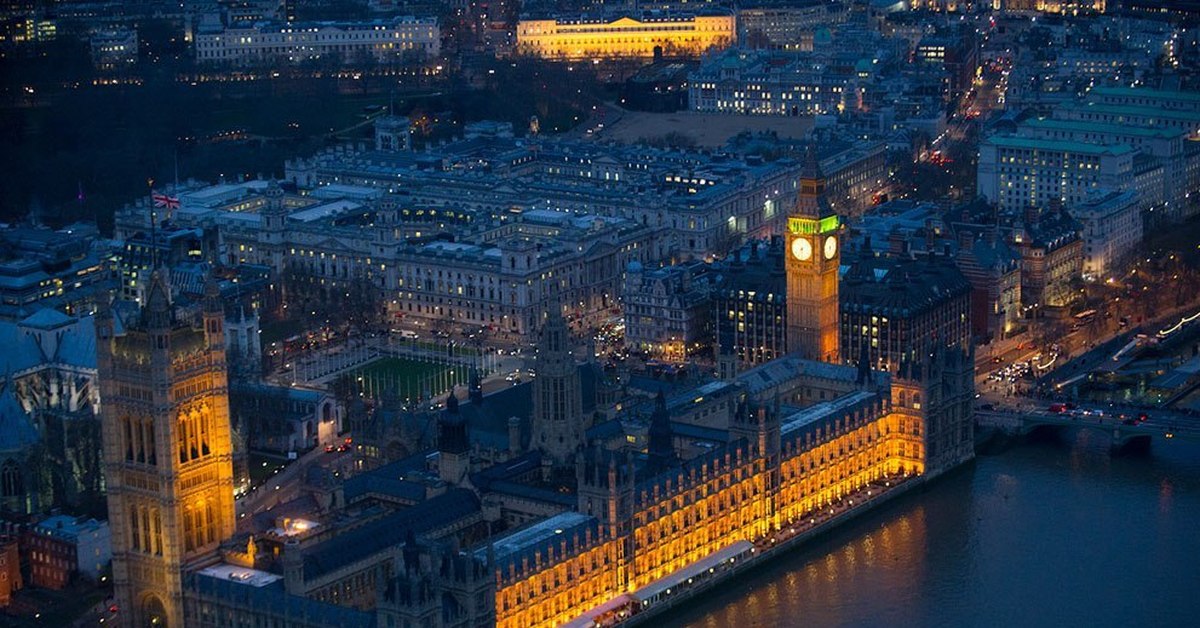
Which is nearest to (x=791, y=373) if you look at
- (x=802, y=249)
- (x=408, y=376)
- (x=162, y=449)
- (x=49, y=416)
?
(x=802, y=249)

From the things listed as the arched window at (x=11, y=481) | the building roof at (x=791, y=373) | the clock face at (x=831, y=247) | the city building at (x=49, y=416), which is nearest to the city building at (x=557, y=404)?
Result: the building roof at (x=791, y=373)

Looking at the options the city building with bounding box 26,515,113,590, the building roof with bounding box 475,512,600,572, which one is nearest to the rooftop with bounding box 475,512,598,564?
the building roof with bounding box 475,512,600,572

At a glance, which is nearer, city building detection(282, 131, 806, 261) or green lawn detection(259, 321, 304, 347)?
green lawn detection(259, 321, 304, 347)

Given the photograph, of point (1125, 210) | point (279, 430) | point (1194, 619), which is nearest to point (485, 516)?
point (279, 430)

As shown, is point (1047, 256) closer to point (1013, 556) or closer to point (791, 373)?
point (791, 373)

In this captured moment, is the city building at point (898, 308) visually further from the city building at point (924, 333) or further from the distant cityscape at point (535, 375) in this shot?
the distant cityscape at point (535, 375)

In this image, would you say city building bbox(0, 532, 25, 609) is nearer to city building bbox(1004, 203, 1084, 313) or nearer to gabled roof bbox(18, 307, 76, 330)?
gabled roof bbox(18, 307, 76, 330)
